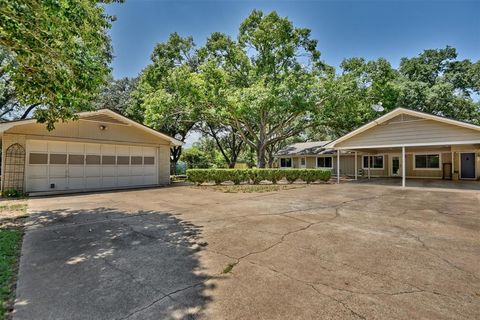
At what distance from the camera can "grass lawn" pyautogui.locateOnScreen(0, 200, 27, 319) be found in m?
2.86

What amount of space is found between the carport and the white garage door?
42.3 ft

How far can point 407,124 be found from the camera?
1451cm

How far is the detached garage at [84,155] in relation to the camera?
37.4 ft

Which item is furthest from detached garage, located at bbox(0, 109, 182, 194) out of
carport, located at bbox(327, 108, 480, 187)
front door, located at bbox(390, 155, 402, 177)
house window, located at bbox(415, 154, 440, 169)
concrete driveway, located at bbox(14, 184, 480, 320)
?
house window, located at bbox(415, 154, 440, 169)

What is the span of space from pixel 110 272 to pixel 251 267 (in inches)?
80.7

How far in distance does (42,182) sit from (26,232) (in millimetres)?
8084

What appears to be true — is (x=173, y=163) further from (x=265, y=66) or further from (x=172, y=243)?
(x=172, y=243)

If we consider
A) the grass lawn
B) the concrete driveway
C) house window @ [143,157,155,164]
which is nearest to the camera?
the concrete driveway

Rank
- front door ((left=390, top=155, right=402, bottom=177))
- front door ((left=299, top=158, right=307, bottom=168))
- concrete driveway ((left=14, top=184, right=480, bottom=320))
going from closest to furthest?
concrete driveway ((left=14, top=184, right=480, bottom=320))
front door ((left=390, top=155, right=402, bottom=177))
front door ((left=299, top=158, right=307, bottom=168))

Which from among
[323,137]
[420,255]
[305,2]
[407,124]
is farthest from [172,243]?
[323,137]

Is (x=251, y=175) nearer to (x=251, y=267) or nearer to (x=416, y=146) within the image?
(x=416, y=146)

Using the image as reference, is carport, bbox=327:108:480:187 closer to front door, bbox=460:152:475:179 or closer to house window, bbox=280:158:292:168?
front door, bbox=460:152:475:179

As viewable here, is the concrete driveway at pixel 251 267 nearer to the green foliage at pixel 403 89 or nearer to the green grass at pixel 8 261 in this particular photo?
the green grass at pixel 8 261

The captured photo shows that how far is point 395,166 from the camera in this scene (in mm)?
22062
